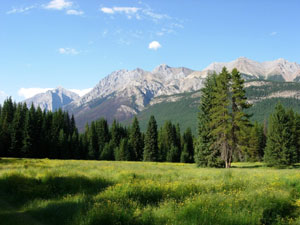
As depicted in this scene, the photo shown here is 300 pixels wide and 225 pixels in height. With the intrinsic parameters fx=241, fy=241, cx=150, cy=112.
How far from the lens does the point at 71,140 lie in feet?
240

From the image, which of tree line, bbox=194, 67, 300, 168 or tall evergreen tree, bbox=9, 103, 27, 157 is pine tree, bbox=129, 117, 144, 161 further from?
tree line, bbox=194, 67, 300, 168

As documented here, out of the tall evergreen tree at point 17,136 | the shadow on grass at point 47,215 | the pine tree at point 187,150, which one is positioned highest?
the tall evergreen tree at point 17,136

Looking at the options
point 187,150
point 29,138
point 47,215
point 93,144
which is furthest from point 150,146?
point 47,215

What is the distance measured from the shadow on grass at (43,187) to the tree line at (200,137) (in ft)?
83.4

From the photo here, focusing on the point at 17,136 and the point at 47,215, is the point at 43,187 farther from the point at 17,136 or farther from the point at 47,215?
the point at 17,136

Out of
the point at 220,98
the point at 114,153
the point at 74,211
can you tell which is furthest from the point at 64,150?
the point at 74,211

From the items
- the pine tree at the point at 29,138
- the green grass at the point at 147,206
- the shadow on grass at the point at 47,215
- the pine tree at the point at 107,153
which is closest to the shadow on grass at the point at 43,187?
the green grass at the point at 147,206

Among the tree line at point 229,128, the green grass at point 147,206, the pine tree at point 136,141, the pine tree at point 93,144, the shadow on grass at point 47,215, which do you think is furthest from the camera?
the pine tree at point 93,144

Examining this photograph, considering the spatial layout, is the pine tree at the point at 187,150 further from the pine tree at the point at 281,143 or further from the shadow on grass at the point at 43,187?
the shadow on grass at the point at 43,187

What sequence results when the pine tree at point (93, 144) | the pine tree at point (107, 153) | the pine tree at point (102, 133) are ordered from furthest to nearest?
the pine tree at point (102, 133), the pine tree at point (93, 144), the pine tree at point (107, 153)

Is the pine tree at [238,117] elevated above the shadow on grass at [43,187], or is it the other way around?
the pine tree at [238,117]

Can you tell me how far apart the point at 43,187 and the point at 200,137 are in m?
29.9

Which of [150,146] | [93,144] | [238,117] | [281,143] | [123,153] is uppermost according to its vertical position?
[238,117]

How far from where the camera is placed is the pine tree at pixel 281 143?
41.0 m
